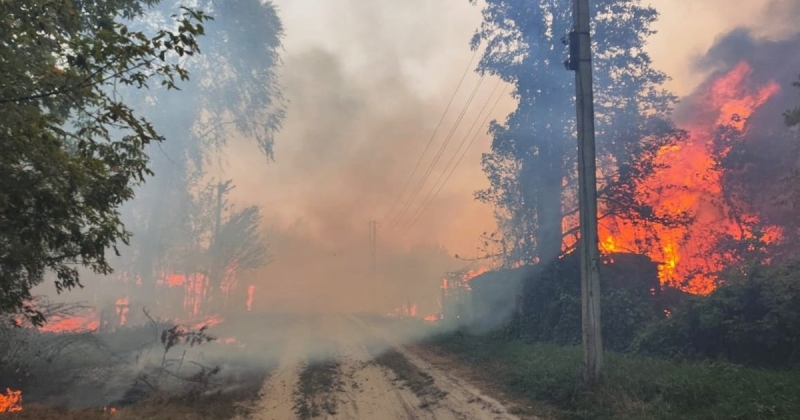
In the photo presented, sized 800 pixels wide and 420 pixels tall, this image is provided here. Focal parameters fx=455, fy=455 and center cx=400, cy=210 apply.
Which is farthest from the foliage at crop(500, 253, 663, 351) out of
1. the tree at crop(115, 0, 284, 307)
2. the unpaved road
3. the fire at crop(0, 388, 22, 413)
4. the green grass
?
the tree at crop(115, 0, 284, 307)

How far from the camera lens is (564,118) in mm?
18203

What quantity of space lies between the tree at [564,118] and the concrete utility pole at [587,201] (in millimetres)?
8743

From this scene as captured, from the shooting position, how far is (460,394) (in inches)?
370

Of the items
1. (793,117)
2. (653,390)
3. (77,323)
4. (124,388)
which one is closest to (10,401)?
(124,388)

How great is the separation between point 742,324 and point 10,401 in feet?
49.1

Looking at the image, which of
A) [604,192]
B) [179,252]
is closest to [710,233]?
[604,192]

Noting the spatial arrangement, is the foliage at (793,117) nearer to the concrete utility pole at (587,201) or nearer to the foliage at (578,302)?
the concrete utility pole at (587,201)

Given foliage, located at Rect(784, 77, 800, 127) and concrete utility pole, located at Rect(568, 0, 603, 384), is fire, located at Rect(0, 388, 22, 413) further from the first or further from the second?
foliage, located at Rect(784, 77, 800, 127)

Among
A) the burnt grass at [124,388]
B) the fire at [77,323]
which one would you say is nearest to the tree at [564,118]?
the burnt grass at [124,388]

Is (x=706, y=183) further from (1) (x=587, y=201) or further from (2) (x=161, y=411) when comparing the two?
(2) (x=161, y=411)

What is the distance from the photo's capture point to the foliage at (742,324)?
9.51 metres

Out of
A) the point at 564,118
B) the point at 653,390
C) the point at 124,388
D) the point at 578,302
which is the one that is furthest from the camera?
the point at 564,118

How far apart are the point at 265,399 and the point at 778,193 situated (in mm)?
25072

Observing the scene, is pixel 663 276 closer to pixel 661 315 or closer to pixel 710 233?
pixel 661 315
